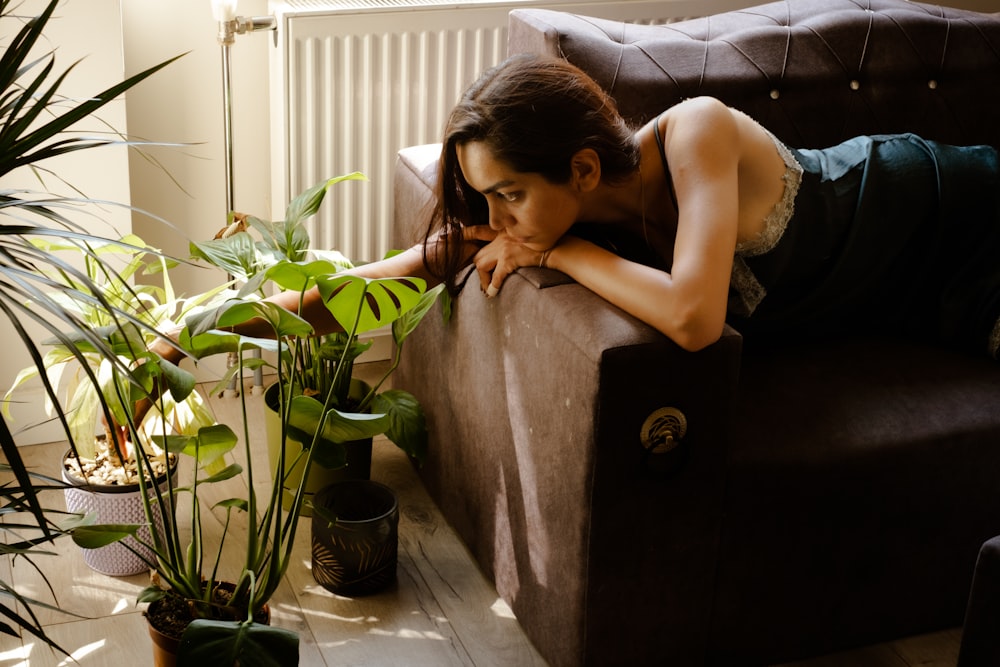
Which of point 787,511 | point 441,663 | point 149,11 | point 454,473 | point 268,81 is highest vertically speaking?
point 149,11

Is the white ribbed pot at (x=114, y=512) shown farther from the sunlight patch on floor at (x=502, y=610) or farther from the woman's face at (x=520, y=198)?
the woman's face at (x=520, y=198)

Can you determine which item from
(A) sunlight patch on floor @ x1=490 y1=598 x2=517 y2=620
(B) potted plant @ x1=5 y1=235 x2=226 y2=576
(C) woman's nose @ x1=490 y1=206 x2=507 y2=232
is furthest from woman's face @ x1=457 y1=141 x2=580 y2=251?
(A) sunlight patch on floor @ x1=490 y1=598 x2=517 y2=620

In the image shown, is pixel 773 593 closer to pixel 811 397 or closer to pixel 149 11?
pixel 811 397

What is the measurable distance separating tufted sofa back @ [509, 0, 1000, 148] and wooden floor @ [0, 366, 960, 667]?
0.87 metres

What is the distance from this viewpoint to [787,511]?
163 cm

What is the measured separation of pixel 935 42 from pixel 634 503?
47.8 inches

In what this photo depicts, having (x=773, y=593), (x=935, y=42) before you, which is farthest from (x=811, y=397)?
(x=935, y=42)

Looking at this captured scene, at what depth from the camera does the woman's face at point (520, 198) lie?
1581 millimetres

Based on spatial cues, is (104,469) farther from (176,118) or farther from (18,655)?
(176,118)

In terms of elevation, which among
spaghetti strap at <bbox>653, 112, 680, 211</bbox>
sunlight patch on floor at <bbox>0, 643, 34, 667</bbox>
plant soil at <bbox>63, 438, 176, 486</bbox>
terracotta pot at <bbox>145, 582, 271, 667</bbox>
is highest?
spaghetti strap at <bbox>653, 112, 680, 211</bbox>

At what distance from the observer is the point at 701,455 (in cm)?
154

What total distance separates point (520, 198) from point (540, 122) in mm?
113

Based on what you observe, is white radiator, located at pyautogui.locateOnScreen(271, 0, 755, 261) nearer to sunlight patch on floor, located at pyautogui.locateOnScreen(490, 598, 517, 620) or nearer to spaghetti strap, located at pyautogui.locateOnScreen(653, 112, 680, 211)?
spaghetti strap, located at pyautogui.locateOnScreen(653, 112, 680, 211)

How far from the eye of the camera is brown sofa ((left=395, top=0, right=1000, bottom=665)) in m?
1.51
